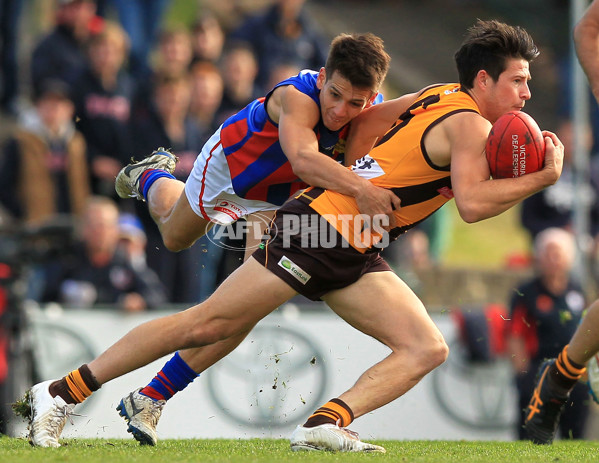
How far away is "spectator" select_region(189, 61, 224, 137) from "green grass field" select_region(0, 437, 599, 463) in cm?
428

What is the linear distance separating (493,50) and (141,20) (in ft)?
25.4

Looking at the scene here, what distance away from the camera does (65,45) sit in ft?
36.4

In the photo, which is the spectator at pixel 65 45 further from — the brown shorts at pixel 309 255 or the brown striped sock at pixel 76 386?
the brown shorts at pixel 309 255

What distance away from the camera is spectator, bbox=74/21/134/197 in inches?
400

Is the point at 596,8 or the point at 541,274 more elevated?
the point at 596,8

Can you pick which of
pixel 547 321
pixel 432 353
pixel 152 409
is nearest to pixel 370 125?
pixel 432 353

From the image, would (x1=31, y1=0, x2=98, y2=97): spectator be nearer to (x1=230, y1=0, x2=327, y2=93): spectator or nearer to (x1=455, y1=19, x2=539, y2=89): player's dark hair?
(x1=230, y1=0, x2=327, y2=93): spectator

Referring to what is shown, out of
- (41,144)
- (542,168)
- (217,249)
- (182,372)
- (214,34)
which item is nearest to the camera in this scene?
(542,168)

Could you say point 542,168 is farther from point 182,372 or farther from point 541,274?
point 541,274

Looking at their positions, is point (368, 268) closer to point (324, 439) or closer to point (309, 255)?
point (309, 255)

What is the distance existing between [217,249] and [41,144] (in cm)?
219

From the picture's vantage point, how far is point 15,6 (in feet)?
39.3

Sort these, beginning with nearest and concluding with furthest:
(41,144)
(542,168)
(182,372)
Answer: (542,168) → (182,372) → (41,144)

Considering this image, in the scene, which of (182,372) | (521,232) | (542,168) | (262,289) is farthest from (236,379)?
(521,232)
